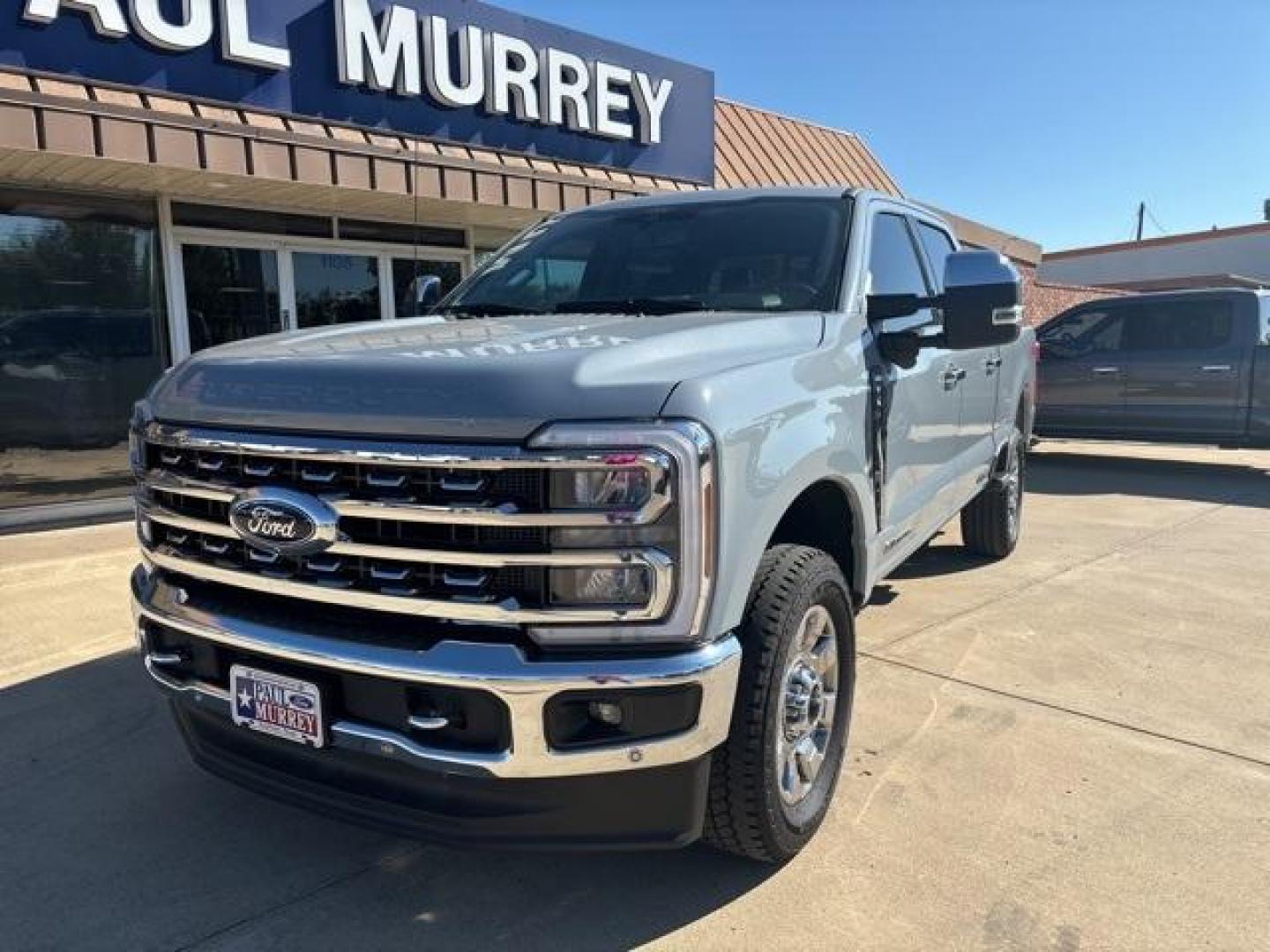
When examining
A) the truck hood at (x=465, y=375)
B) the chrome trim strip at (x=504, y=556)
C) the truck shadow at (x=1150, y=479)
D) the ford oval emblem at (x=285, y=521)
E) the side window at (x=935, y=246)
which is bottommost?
the truck shadow at (x=1150, y=479)

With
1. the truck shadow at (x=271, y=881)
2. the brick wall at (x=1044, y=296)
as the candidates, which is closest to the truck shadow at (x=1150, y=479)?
the brick wall at (x=1044, y=296)

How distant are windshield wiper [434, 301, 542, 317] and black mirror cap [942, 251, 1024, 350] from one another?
57.3 inches

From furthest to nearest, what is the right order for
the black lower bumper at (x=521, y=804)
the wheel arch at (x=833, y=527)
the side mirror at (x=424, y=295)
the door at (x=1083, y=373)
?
1. the door at (x=1083, y=373)
2. the side mirror at (x=424, y=295)
3. the wheel arch at (x=833, y=527)
4. the black lower bumper at (x=521, y=804)

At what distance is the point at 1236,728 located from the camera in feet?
12.0

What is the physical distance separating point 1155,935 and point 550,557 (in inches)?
71.9

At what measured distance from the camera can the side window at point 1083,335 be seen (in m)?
10.9

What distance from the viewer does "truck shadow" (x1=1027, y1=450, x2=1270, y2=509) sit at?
9195 millimetres

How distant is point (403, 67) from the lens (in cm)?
778

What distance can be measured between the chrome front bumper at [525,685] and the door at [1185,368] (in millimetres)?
9633

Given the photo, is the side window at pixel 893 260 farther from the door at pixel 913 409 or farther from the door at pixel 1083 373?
the door at pixel 1083 373

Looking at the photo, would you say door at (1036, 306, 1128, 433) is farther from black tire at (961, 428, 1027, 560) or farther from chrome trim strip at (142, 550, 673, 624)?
chrome trim strip at (142, 550, 673, 624)

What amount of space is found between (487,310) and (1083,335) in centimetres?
943

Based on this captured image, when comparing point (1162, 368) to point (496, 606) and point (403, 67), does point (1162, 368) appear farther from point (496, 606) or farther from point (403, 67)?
point (496, 606)

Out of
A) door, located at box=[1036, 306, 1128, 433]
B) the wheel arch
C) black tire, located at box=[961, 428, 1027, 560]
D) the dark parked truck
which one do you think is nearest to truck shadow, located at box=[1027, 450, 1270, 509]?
the dark parked truck
